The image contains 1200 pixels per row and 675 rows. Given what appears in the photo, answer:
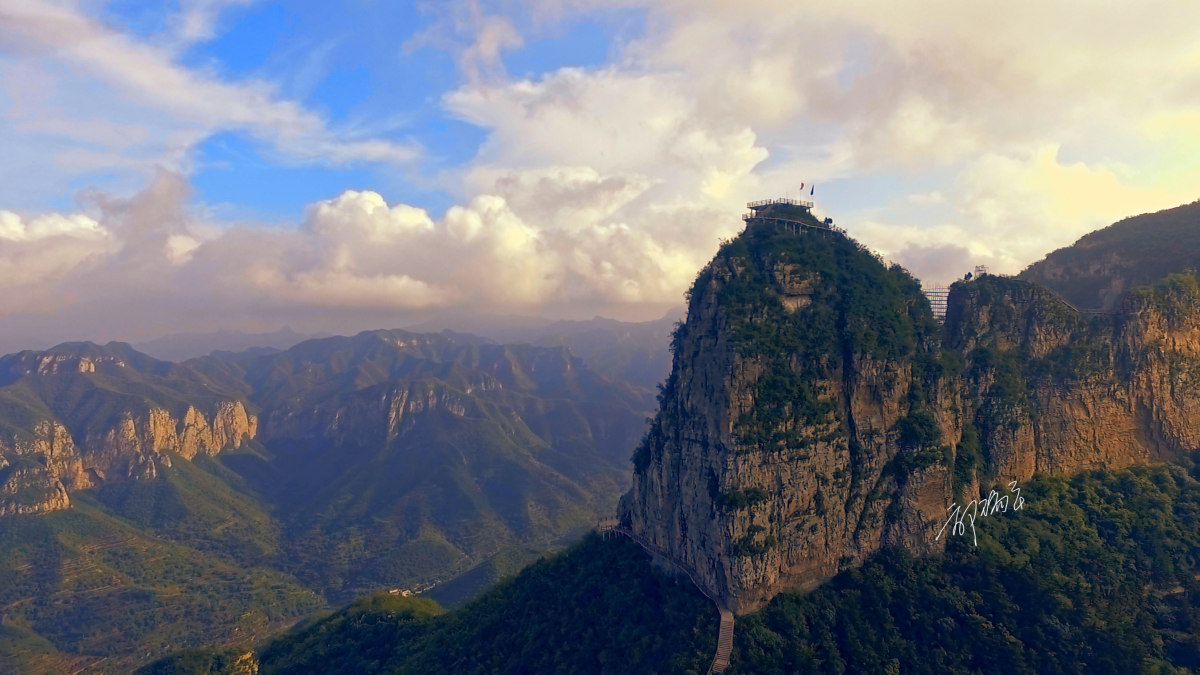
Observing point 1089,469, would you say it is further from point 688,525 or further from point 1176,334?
point 688,525

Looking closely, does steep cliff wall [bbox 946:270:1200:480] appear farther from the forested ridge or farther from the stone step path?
the stone step path

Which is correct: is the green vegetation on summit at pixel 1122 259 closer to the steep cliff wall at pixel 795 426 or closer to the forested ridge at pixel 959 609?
the forested ridge at pixel 959 609

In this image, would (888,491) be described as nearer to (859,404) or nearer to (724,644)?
(859,404)

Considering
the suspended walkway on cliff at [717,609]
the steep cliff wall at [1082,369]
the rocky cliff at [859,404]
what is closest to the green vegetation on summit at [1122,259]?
the steep cliff wall at [1082,369]

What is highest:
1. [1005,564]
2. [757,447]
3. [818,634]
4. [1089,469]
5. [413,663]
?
[757,447]

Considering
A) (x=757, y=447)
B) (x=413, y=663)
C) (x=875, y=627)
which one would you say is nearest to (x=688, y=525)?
(x=757, y=447)
